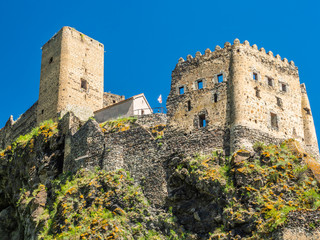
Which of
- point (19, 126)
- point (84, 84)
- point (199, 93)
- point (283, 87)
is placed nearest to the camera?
point (199, 93)

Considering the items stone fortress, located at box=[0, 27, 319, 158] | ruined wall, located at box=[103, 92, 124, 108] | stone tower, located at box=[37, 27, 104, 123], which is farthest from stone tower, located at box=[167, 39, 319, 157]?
ruined wall, located at box=[103, 92, 124, 108]

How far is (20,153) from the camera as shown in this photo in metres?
44.8

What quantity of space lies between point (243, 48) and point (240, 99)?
12.5 feet

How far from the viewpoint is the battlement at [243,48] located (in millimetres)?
37125

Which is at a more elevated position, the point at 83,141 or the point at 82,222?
the point at 83,141

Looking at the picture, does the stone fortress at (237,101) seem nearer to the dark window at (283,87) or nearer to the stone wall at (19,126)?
the dark window at (283,87)

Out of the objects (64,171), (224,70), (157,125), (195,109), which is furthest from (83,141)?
(224,70)

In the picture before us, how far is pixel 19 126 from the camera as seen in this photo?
53.3 metres

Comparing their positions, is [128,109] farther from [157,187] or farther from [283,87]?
[283,87]

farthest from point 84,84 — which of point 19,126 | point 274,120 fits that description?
point 274,120

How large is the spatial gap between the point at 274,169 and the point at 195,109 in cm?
677

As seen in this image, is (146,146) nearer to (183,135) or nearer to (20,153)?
(183,135)

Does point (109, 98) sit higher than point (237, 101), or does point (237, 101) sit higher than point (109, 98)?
point (109, 98)

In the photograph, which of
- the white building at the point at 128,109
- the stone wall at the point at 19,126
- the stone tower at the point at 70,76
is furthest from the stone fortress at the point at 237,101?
the stone wall at the point at 19,126
